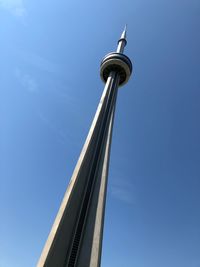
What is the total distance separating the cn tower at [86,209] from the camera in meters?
18.1

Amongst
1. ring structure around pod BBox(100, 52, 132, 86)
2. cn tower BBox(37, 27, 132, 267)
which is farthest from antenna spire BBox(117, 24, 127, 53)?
cn tower BBox(37, 27, 132, 267)

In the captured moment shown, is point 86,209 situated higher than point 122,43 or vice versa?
point 122,43

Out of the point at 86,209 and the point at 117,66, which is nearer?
the point at 86,209

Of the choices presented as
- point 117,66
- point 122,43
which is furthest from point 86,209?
point 122,43

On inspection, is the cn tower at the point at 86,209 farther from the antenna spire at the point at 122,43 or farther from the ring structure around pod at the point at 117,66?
the antenna spire at the point at 122,43

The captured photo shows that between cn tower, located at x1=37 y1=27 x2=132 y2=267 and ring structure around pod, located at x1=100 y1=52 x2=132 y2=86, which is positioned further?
ring structure around pod, located at x1=100 y1=52 x2=132 y2=86

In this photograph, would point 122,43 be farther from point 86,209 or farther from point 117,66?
point 86,209

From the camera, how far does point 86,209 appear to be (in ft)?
75.3

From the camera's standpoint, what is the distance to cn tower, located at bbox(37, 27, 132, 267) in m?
18.1

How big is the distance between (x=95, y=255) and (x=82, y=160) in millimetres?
9858

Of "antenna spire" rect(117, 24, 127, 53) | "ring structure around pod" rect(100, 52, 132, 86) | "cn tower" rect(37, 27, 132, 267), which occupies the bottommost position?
"cn tower" rect(37, 27, 132, 267)

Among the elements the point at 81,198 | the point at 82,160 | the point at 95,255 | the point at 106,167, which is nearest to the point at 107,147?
the point at 106,167

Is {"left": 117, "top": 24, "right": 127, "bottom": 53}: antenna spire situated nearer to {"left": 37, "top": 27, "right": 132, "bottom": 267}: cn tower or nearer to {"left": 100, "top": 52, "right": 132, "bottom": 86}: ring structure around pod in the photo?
{"left": 100, "top": 52, "right": 132, "bottom": 86}: ring structure around pod

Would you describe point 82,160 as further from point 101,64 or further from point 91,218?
point 101,64
